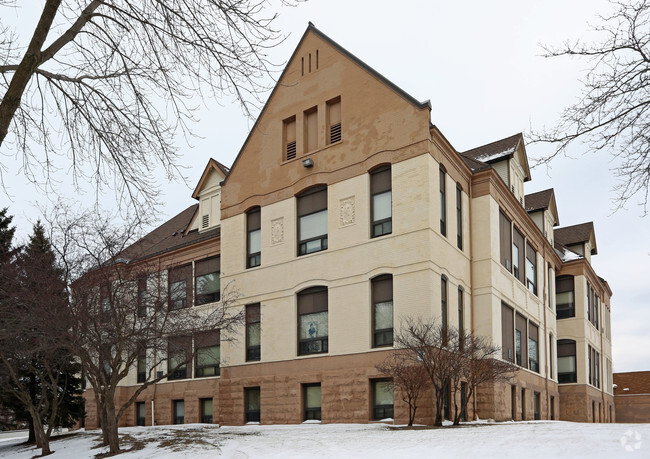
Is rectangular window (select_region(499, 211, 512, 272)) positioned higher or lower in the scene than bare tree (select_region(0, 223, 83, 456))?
higher

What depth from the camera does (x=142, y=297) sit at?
22688 mm

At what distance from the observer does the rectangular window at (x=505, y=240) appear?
31664 millimetres

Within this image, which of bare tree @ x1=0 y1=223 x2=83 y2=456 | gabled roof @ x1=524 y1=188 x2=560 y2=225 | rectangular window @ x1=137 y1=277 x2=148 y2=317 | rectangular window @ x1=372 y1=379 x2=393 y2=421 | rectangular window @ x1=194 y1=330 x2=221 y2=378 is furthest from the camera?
gabled roof @ x1=524 y1=188 x2=560 y2=225

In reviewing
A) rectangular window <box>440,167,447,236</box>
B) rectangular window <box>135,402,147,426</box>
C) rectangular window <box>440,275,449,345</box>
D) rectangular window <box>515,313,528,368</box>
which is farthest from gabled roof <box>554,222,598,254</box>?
rectangular window <box>135,402,147,426</box>

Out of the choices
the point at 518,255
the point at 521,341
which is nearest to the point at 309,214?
the point at 518,255

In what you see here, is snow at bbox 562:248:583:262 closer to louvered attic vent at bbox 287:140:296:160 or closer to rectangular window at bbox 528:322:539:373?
rectangular window at bbox 528:322:539:373

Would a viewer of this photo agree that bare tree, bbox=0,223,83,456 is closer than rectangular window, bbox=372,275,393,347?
Yes

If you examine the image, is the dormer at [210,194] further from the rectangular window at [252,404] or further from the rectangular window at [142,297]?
the rectangular window at [142,297]

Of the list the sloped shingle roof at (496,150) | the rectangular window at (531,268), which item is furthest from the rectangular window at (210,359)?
the rectangular window at (531,268)

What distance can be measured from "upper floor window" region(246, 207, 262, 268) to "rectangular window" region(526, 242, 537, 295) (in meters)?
14.5

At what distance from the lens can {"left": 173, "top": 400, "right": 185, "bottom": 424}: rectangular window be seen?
34.6 m

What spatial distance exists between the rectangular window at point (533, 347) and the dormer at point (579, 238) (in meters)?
13.3

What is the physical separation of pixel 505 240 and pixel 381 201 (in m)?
8.37

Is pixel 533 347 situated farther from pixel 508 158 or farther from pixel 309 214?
pixel 309 214
